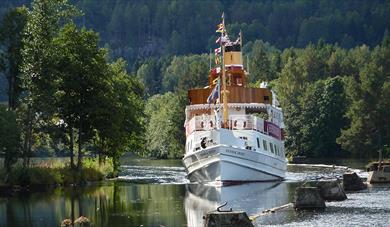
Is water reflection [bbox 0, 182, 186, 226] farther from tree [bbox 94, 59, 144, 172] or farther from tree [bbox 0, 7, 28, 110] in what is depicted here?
tree [bbox 0, 7, 28, 110]

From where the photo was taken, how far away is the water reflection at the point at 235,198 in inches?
2026

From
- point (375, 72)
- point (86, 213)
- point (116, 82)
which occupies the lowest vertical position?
point (86, 213)

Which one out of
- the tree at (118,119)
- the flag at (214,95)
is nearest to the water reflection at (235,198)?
the flag at (214,95)

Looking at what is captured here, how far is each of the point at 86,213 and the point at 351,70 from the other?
15060cm

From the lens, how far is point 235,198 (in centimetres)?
5991

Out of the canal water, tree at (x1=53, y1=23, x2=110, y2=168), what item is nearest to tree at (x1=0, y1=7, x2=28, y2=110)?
tree at (x1=53, y1=23, x2=110, y2=168)

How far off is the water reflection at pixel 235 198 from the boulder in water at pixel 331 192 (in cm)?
264

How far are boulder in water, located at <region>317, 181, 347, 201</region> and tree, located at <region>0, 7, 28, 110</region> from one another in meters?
34.4

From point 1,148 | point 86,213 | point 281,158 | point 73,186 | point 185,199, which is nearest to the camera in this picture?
point 86,213

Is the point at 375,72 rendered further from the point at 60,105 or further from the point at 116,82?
the point at 60,105

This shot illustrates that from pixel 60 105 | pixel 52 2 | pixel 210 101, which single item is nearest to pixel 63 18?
pixel 52 2

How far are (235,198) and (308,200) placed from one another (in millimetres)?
11129

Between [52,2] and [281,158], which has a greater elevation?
[52,2]

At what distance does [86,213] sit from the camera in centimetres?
5347
